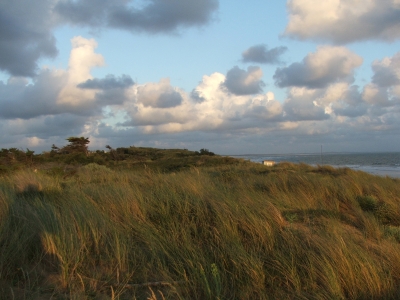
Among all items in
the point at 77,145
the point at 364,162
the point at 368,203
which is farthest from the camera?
the point at 364,162

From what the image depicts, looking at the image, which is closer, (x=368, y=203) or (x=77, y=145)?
(x=368, y=203)

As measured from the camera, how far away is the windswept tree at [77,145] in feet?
111

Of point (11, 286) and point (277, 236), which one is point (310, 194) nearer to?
point (277, 236)

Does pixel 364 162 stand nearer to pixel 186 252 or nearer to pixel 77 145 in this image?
pixel 77 145

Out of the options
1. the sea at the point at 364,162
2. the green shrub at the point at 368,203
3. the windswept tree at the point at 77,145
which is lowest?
the sea at the point at 364,162

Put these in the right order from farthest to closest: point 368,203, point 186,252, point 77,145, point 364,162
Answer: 1. point 364,162
2. point 77,145
3. point 368,203
4. point 186,252

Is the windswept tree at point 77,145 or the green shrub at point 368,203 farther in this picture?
the windswept tree at point 77,145

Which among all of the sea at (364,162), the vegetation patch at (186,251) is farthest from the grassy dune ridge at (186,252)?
the sea at (364,162)

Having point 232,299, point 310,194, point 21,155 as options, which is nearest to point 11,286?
point 232,299

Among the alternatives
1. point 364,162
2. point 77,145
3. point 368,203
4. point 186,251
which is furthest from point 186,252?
point 364,162

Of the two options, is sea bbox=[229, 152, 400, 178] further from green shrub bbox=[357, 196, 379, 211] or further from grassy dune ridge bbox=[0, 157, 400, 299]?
grassy dune ridge bbox=[0, 157, 400, 299]

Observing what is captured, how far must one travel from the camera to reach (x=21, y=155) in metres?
23.8

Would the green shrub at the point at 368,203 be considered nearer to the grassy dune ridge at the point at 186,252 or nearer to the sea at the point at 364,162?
the grassy dune ridge at the point at 186,252

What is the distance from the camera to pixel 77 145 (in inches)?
1371
